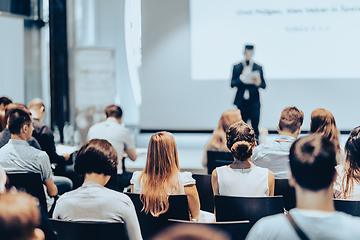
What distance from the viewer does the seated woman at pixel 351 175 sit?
7.05 ft

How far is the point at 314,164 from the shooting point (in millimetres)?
1077

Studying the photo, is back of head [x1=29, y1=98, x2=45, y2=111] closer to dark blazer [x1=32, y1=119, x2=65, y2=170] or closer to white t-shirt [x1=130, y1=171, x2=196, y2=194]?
dark blazer [x1=32, y1=119, x2=65, y2=170]

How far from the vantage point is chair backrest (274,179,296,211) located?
2455 mm

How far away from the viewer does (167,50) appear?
645 cm

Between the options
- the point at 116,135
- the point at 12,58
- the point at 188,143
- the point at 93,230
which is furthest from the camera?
the point at 188,143

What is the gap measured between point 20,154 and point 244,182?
1640 mm

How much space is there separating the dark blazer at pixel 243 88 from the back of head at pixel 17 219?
5.28 metres

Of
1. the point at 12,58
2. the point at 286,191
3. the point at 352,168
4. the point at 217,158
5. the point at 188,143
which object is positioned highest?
the point at 12,58

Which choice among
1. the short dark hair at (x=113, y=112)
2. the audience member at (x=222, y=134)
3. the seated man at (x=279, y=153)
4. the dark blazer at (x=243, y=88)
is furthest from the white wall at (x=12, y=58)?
the seated man at (x=279, y=153)

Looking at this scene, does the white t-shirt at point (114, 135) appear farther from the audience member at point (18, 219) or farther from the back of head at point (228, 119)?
the audience member at point (18, 219)

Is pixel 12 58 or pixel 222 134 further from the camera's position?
pixel 12 58

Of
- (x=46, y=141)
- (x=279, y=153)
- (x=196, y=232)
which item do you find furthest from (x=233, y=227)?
(x=46, y=141)

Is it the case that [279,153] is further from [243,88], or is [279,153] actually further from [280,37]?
→ [280,37]

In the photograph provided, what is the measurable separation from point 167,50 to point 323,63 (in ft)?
8.78
